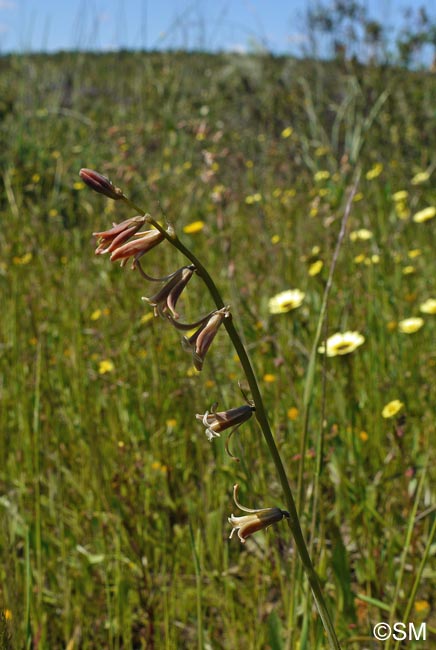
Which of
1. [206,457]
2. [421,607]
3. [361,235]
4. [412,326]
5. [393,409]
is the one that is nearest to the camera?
[421,607]

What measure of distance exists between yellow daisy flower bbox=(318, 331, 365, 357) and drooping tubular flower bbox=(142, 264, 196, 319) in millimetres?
1015

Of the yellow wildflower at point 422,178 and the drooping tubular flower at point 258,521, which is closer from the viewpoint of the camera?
the drooping tubular flower at point 258,521

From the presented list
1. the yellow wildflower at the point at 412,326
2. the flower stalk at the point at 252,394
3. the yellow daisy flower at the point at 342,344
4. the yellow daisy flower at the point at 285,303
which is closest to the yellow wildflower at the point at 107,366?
the yellow daisy flower at the point at 285,303

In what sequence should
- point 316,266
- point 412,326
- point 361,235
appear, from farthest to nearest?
1. point 361,235
2. point 316,266
3. point 412,326

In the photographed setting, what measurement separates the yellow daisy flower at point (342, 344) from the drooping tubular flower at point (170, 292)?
101cm

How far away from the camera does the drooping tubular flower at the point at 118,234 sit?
51cm

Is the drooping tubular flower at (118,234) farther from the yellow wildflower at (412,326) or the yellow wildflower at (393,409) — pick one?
the yellow wildflower at (412,326)

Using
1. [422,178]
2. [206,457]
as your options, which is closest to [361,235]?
[422,178]

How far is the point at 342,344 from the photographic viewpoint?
1.58 m

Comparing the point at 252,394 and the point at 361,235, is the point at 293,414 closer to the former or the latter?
the point at 252,394

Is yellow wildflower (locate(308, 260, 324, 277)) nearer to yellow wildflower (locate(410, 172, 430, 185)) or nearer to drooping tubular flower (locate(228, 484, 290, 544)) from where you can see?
yellow wildflower (locate(410, 172, 430, 185))

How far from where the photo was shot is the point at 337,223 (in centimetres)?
262

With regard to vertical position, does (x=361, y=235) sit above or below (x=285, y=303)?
above

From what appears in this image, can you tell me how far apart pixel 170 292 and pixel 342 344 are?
1099 millimetres
